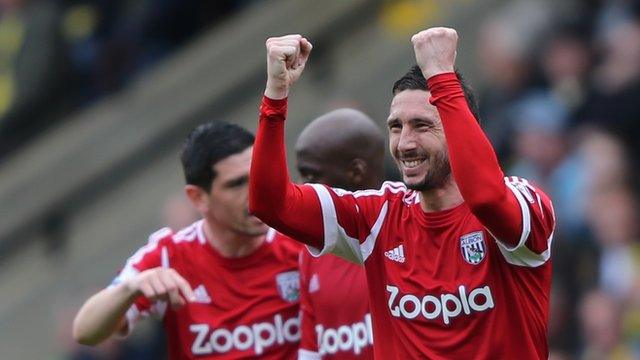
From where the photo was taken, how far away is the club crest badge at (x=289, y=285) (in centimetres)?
677

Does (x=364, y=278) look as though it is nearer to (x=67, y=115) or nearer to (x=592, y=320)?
(x=592, y=320)

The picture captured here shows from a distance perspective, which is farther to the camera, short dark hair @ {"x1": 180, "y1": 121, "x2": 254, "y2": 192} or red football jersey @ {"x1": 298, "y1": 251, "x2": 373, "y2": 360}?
short dark hair @ {"x1": 180, "y1": 121, "x2": 254, "y2": 192}

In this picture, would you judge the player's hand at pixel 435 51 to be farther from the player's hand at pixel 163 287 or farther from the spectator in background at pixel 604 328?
the spectator in background at pixel 604 328

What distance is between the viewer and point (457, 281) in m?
5.48

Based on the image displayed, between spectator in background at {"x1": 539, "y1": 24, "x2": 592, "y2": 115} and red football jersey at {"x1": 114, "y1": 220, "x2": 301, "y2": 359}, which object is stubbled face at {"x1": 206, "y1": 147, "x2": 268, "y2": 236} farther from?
spectator in background at {"x1": 539, "y1": 24, "x2": 592, "y2": 115}

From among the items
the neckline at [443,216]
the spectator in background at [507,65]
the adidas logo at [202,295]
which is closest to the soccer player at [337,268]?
the adidas logo at [202,295]

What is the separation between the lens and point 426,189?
5516 millimetres

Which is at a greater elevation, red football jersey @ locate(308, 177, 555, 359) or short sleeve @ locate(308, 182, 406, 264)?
short sleeve @ locate(308, 182, 406, 264)

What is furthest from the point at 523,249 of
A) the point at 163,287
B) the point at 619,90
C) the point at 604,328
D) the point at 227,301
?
the point at 619,90

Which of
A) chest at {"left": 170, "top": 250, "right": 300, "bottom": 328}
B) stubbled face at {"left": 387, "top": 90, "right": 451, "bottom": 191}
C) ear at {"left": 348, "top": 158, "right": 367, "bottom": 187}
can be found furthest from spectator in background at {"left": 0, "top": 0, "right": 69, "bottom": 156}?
stubbled face at {"left": 387, "top": 90, "right": 451, "bottom": 191}

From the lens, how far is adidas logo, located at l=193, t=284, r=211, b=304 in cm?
676

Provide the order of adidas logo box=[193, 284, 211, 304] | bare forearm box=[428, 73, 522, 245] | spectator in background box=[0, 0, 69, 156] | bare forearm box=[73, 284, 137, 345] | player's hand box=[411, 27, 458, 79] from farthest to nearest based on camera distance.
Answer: spectator in background box=[0, 0, 69, 156] < adidas logo box=[193, 284, 211, 304] < bare forearm box=[73, 284, 137, 345] < player's hand box=[411, 27, 458, 79] < bare forearm box=[428, 73, 522, 245]

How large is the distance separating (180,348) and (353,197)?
1307mm

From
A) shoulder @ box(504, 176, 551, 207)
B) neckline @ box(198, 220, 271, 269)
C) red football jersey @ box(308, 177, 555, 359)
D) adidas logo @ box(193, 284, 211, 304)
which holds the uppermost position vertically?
neckline @ box(198, 220, 271, 269)
